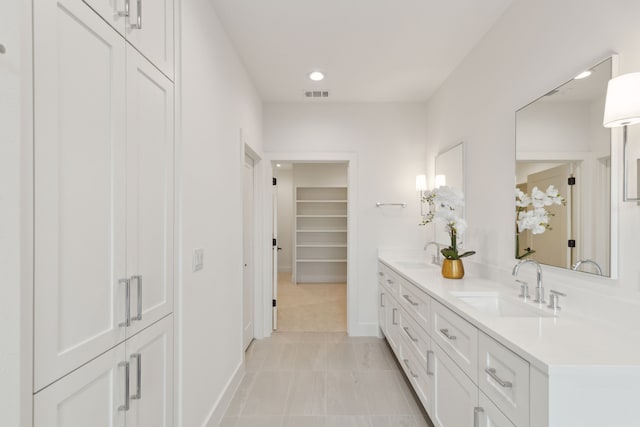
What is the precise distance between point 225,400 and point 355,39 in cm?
285

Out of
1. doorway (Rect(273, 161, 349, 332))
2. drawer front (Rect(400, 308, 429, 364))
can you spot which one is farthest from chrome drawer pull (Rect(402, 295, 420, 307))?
doorway (Rect(273, 161, 349, 332))

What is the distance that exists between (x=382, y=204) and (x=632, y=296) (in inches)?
103

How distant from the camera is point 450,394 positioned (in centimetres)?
170

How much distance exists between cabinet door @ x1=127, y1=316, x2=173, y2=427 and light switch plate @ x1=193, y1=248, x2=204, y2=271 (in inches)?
13.5

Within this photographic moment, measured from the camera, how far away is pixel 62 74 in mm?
893

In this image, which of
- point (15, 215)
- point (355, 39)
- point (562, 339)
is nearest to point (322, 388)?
point (562, 339)

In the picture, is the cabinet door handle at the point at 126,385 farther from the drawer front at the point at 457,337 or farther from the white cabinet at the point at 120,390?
the drawer front at the point at 457,337

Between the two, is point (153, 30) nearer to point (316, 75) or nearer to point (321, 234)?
point (316, 75)

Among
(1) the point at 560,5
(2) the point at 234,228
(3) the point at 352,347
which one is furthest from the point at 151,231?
(3) the point at 352,347

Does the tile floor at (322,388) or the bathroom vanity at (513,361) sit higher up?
the bathroom vanity at (513,361)

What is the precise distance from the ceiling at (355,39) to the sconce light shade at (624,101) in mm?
1250

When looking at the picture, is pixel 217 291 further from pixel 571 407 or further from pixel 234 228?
pixel 571 407

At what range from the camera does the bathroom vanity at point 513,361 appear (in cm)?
99

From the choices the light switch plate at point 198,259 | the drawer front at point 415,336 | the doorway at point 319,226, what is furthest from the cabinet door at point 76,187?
the doorway at point 319,226
